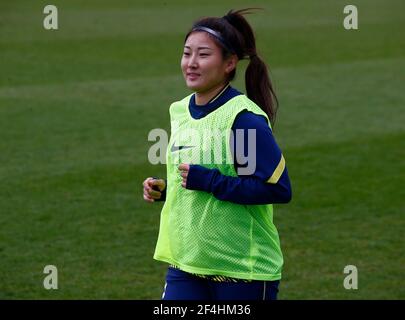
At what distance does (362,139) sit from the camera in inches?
482

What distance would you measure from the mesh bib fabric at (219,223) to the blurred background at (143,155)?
1.20 m

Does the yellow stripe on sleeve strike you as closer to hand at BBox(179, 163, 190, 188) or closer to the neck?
hand at BBox(179, 163, 190, 188)

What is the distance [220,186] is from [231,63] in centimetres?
63

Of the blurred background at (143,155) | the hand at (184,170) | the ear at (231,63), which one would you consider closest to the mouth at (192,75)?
the ear at (231,63)

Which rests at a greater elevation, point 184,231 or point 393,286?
point 184,231

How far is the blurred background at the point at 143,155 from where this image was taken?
7504 millimetres

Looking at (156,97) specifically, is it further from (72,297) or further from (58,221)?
(72,297)

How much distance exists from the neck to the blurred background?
39.7 inches

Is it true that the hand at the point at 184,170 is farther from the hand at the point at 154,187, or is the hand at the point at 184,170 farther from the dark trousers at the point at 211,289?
the dark trousers at the point at 211,289

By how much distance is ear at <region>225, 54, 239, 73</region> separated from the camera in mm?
4355

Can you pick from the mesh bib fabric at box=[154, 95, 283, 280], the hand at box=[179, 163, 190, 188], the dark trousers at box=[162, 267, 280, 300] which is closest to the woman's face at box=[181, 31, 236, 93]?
the mesh bib fabric at box=[154, 95, 283, 280]
